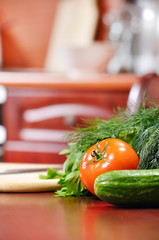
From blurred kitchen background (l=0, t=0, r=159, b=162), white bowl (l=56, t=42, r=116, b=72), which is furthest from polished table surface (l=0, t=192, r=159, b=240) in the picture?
white bowl (l=56, t=42, r=116, b=72)

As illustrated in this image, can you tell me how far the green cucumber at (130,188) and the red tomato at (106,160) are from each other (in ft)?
0.11

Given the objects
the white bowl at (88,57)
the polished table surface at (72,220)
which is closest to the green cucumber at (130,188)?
the polished table surface at (72,220)

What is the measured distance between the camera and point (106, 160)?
0.67m

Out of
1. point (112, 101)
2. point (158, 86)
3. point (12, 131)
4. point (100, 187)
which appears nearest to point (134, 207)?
point (100, 187)

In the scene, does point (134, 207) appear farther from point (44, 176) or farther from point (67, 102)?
point (67, 102)

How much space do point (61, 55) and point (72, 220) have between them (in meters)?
2.03

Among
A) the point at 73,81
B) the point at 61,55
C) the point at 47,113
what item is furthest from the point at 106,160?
the point at 61,55

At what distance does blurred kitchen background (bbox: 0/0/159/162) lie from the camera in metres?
2.42

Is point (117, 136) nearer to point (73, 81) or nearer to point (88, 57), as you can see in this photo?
point (73, 81)

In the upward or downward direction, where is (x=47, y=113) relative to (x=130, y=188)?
downward

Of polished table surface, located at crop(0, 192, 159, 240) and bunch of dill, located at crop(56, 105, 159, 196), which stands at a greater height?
bunch of dill, located at crop(56, 105, 159, 196)

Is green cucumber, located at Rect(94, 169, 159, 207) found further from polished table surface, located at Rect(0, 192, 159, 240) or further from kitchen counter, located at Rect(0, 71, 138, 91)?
kitchen counter, located at Rect(0, 71, 138, 91)

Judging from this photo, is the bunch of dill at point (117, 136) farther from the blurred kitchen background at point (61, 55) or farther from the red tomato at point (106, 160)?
the blurred kitchen background at point (61, 55)

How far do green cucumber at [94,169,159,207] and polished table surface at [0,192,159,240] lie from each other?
1 cm
